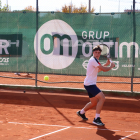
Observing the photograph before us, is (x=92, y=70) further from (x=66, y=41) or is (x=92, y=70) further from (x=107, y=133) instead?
(x=66, y=41)

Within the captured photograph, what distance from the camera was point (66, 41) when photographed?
889 centimetres

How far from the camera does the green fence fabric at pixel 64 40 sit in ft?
27.9

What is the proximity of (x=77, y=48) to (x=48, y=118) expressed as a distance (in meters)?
3.23

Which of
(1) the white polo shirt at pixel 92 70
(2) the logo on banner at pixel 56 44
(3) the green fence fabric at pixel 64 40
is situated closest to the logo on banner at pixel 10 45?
(3) the green fence fabric at pixel 64 40

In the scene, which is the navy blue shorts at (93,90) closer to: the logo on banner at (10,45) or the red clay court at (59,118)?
the red clay court at (59,118)

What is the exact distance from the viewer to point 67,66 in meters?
8.93

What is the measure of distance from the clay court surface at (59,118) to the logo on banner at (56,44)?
→ 41.7 inches

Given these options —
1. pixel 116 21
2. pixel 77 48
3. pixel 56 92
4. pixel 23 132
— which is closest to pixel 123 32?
pixel 116 21

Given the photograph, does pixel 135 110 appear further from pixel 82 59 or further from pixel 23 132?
pixel 23 132

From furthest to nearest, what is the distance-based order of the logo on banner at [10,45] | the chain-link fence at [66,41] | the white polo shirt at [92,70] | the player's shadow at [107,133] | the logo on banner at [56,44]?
the logo on banner at [10,45]
the logo on banner at [56,44]
the chain-link fence at [66,41]
the white polo shirt at [92,70]
the player's shadow at [107,133]

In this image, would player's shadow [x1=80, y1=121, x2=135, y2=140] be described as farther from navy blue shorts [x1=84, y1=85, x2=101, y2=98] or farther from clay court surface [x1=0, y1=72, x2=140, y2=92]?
clay court surface [x1=0, y1=72, x2=140, y2=92]

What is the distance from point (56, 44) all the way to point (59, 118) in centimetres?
333

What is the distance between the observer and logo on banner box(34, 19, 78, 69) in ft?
29.0

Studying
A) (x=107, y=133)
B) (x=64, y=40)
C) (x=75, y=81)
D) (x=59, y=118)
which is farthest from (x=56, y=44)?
(x=107, y=133)
